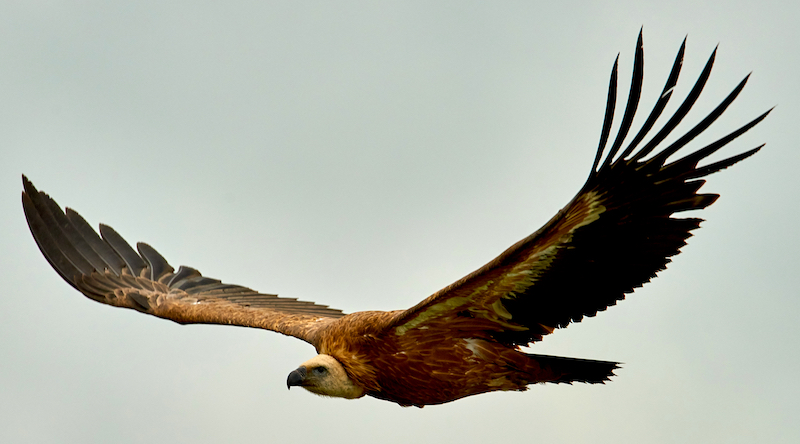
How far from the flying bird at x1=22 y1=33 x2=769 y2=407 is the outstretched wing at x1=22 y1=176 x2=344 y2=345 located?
1.59 ft

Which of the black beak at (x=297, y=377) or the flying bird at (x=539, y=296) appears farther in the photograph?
the black beak at (x=297, y=377)

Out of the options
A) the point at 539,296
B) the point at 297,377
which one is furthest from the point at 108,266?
the point at 539,296

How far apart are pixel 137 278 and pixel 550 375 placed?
5.93 metres

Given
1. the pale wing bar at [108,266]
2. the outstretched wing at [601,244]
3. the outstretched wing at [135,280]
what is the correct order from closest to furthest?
1. the outstretched wing at [601,244]
2. the outstretched wing at [135,280]
3. the pale wing bar at [108,266]

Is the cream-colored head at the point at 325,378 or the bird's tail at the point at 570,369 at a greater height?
the cream-colored head at the point at 325,378

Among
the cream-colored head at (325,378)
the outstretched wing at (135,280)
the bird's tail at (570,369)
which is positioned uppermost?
the outstretched wing at (135,280)

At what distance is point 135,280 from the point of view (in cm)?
986

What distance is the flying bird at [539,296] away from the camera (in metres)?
4.78

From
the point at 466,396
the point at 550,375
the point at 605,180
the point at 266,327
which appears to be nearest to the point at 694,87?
the point at 605,180

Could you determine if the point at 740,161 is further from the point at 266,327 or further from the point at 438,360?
the point at 266,327

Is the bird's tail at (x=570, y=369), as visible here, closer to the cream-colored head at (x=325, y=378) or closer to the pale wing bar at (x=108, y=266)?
the cream-colored head at (x=325, y=378)

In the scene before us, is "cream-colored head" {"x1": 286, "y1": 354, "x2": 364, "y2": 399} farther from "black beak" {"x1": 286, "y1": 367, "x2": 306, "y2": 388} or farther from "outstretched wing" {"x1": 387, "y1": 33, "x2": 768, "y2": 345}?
"outstretched wing" {"x1": 387, "y1": 33, "x2": 768, "y2": 345}

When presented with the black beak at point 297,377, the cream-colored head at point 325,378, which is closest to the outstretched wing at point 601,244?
the cream-colored head at point 325,378

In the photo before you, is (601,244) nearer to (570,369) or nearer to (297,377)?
(570,369)
